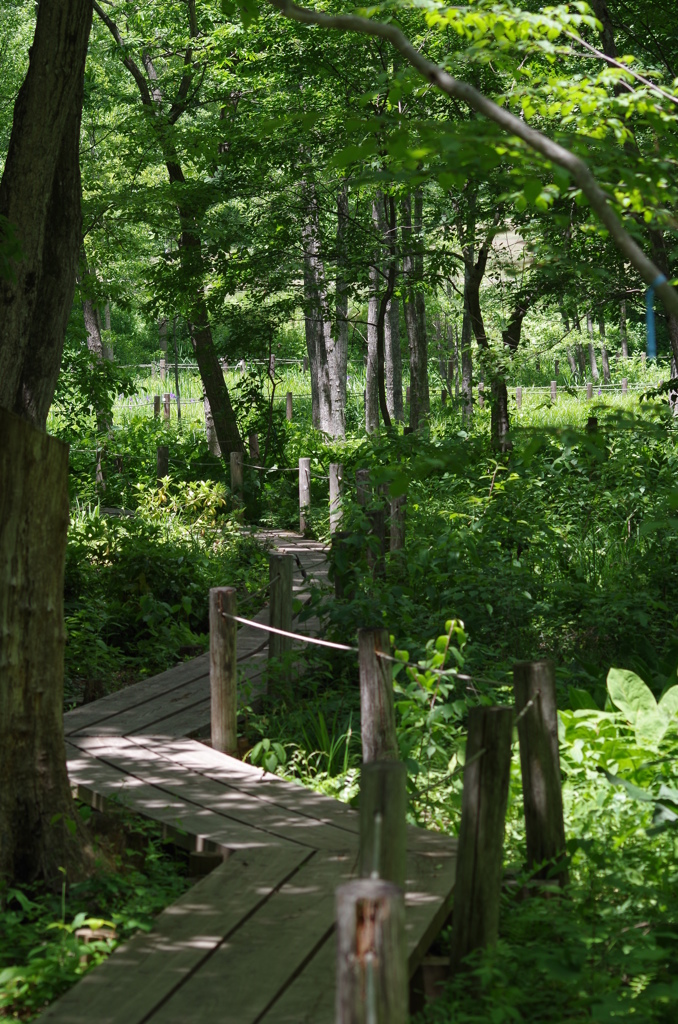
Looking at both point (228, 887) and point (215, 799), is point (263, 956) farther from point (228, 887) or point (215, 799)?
point (215, 799)

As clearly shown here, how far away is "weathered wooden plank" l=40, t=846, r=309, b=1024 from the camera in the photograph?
324 cm

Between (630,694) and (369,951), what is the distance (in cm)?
379

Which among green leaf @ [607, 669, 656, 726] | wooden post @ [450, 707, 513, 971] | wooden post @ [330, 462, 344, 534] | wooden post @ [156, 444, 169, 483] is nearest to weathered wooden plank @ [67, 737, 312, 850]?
wooden post @ [450, 707, 513, 971]

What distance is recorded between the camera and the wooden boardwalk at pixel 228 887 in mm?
3275

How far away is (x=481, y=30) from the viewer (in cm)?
474

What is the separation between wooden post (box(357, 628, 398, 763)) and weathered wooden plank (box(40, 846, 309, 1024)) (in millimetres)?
556

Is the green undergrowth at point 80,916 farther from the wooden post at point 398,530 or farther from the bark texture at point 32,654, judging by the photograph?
the wooden post at point 398,530

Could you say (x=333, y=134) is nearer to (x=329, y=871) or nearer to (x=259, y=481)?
(x=259, y=481)

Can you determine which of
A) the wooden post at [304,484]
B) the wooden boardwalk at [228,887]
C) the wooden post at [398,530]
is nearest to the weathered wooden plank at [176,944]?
the wooden boardwalk at [228,887]

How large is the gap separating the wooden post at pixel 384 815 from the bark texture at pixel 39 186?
5312 mm

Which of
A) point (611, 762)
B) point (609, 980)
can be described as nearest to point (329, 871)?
point (609, 980)

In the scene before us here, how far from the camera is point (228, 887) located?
414cm

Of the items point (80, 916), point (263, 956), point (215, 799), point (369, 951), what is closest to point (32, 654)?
point (80, 916)

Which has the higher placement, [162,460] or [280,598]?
[162,460]
